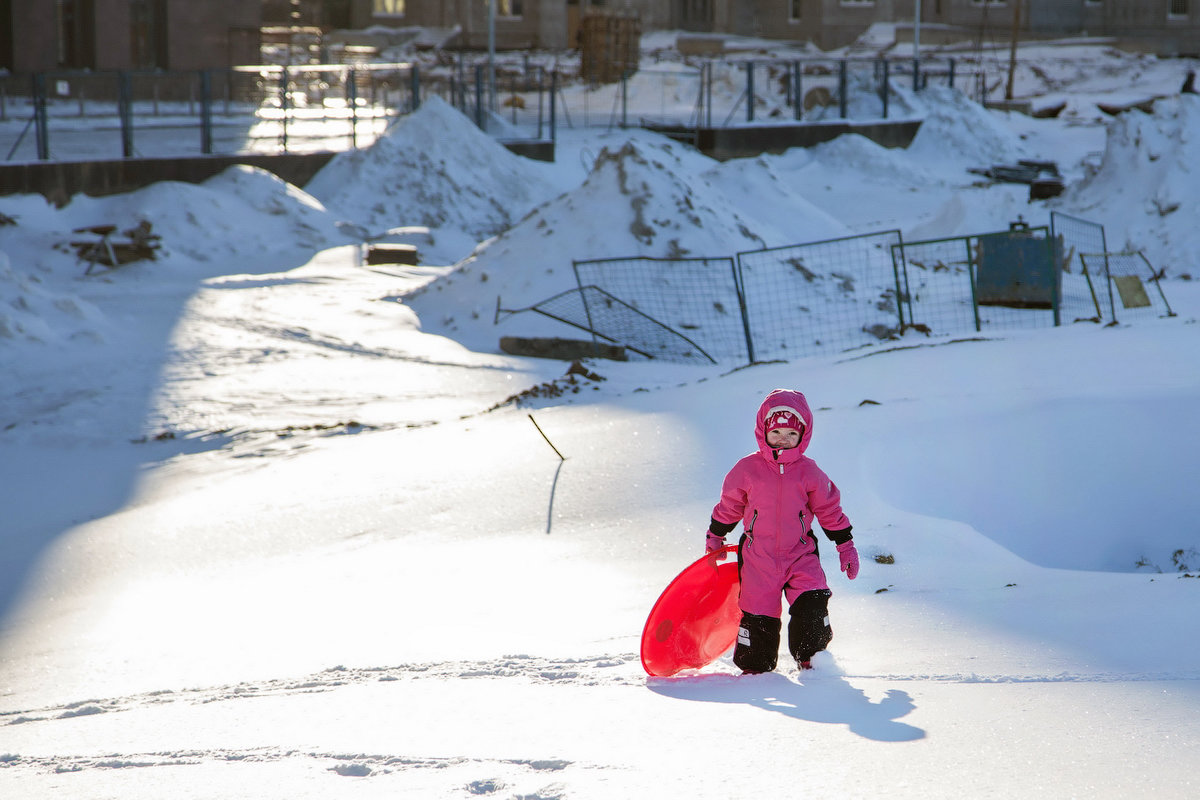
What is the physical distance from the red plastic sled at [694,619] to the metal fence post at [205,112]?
641 inches

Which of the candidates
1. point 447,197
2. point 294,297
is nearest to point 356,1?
point 447,197

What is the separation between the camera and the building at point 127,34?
26.8 metres

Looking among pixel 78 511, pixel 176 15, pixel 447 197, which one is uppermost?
pixel 176 15

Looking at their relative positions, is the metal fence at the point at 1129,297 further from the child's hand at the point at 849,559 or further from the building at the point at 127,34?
the building at the point at 127,34

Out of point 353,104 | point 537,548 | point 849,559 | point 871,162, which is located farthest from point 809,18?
point 849,559

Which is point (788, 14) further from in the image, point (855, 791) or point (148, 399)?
point (855, 791)

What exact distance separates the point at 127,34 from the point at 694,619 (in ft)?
91.7

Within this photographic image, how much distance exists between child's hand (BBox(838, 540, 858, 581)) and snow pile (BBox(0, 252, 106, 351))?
857 centimetres

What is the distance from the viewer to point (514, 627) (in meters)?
4.37

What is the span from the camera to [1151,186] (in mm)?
16453

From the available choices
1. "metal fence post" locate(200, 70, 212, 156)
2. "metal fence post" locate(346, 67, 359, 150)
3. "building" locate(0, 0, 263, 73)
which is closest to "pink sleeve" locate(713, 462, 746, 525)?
"metal fence post" locate(200, 70, 212, 156)

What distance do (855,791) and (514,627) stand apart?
1.95m

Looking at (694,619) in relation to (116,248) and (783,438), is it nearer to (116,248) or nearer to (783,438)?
(783,438)

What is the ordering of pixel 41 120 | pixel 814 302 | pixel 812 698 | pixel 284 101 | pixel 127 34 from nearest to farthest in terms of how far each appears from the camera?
pixel 812 698
pixel 814 302
pixel 41 120
pixel 284 101
pixel 127 34
